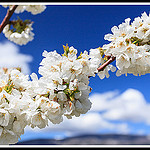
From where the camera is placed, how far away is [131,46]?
1.28 meters

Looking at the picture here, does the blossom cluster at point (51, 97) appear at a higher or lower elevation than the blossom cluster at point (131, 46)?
lower

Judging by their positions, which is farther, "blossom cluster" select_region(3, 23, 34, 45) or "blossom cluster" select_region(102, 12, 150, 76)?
"blossom cluster" select_region(3, 23, 34, 45)

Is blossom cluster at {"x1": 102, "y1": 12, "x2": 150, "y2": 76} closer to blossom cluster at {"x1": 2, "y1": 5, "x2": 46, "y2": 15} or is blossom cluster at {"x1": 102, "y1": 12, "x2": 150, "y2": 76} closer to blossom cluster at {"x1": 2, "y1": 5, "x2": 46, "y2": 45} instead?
blossom cluster at {"x1": 2, "y1": 5, "x2": 46, "y2": 45}

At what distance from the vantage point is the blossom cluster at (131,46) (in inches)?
50.9

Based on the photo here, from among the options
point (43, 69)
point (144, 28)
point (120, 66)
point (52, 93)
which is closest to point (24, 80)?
point (43, 69)

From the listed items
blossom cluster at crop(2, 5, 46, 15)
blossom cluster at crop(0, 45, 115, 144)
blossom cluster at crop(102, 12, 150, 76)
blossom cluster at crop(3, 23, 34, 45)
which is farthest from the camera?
blossom cluster at crop(2, 5, 46, 15)

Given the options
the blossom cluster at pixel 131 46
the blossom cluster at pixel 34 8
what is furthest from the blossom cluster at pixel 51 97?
the blossom cluster at pixel 34 8

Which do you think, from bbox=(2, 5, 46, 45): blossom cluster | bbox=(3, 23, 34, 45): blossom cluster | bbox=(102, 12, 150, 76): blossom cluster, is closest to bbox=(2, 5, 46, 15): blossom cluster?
bbox=(2, 5, 46, 45): blossom cluster

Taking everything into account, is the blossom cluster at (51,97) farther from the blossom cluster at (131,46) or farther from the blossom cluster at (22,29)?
the blossom cluster at (22,29)

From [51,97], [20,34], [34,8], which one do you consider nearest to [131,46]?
[51,97]

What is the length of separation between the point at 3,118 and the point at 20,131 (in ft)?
0.47

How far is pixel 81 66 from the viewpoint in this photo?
1.20m

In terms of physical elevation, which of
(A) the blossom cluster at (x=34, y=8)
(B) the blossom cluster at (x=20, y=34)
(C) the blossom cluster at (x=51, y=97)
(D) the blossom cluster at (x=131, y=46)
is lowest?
(C) the blossom cluster at (x=51, y=97)

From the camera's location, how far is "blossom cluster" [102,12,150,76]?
1.29 m
